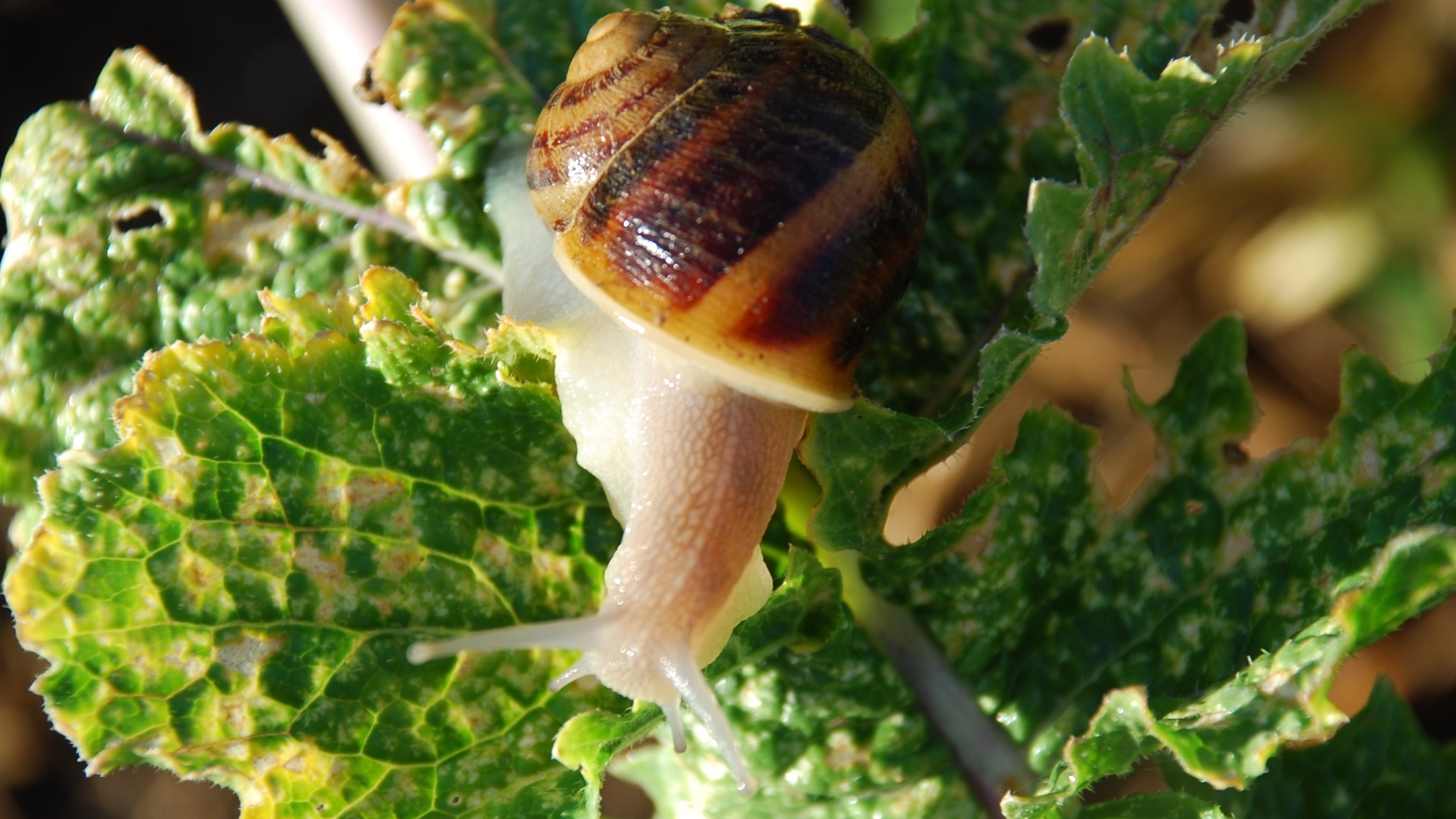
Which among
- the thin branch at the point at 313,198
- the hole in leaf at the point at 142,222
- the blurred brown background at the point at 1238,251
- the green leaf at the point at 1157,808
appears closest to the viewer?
→ the green leaf at the point at 1157,808

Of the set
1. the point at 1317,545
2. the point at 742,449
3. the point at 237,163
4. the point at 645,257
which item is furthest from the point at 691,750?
the point at 237,163

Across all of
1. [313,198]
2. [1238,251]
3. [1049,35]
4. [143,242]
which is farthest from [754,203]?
[1238,251]

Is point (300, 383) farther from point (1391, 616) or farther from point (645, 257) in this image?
point (1391, 616)

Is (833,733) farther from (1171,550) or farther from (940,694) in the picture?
(1171,550)

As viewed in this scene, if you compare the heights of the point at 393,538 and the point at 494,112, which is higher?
the point at 494,112

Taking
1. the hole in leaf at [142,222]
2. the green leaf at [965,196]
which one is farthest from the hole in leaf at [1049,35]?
the hole in leaf at [142,222]

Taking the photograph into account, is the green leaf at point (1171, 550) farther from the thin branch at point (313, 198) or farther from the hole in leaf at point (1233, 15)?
the thin branch at point (313, 198)
